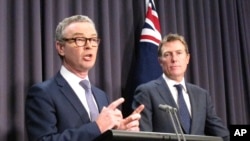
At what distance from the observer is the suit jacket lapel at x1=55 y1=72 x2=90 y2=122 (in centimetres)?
229

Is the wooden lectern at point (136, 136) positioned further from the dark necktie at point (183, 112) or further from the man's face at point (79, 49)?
the dark necktie at point (183, 112)

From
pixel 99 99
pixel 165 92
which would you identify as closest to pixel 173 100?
pixel 165 92

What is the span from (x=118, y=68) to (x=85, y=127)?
1471 millimetres

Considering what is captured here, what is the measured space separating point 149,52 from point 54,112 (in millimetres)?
1379

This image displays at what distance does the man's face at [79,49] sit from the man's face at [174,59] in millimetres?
734

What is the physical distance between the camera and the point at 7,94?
2.87 meters

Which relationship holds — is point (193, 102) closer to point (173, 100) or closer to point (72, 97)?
point (173, 100)

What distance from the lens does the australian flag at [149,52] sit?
3432 millimetres

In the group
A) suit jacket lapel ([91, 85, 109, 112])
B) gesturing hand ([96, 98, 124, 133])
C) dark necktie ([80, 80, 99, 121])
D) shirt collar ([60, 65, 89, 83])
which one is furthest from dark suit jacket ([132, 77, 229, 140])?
gesturing hand ([96, 98, 124, 133])

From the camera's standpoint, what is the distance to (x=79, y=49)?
2439 mm

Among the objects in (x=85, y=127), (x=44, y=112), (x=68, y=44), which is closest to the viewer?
(x=85, y=127)

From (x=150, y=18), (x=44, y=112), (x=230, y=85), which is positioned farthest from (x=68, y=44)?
(x=230, y=85)

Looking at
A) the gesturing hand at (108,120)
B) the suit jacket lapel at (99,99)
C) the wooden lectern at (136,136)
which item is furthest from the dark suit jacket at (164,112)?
the wooden lectern at (136,136)

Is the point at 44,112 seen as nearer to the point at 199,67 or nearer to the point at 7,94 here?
the point at 7,94
